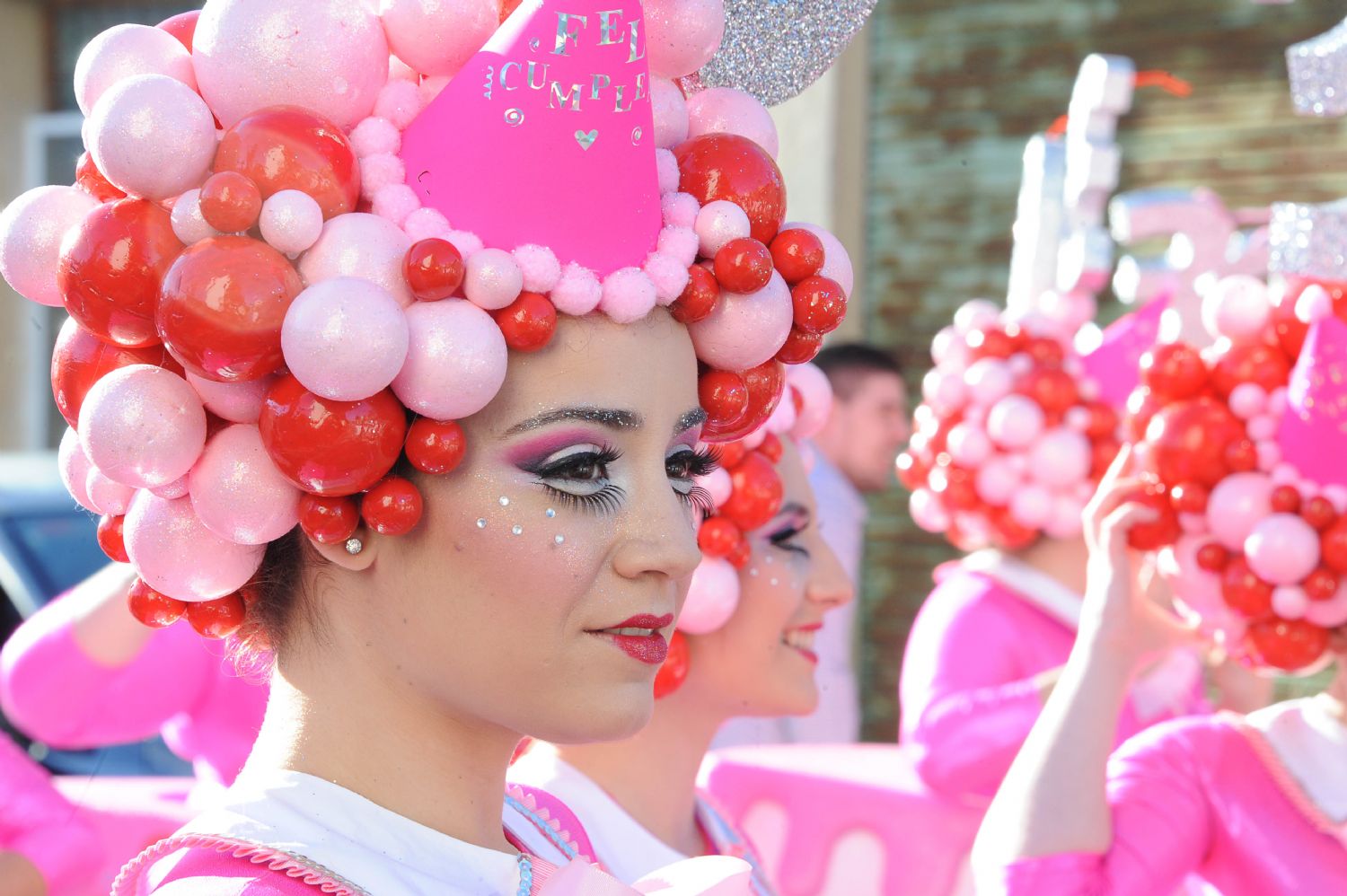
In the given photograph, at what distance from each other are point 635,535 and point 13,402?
6624mm

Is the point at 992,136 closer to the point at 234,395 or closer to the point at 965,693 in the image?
the point at 965,693

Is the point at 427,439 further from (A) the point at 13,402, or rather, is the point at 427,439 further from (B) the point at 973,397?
(A) the point at 13,402

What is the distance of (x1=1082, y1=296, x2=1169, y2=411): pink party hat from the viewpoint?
383 centimetres

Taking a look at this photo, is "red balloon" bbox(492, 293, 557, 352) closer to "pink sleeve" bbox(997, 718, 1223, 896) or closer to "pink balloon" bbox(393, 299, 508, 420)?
"pink balloon" bbox(393, 299, 508, 420)

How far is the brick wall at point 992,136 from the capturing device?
5953 millimetres

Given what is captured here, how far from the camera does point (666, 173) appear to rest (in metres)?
1.72

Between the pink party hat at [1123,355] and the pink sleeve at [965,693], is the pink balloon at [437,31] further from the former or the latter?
the pink party hat at [1123,355]

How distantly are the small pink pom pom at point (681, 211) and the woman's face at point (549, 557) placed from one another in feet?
0.45

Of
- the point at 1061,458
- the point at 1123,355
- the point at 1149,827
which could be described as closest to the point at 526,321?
the point at 1149,827

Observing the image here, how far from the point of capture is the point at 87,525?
4.44 m

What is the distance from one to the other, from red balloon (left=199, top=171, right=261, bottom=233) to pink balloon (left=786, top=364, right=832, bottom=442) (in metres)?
1.48

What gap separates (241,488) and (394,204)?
12.3 inches

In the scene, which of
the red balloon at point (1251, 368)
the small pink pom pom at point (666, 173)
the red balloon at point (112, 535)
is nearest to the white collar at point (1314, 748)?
the red balloon at point (1251, 368)

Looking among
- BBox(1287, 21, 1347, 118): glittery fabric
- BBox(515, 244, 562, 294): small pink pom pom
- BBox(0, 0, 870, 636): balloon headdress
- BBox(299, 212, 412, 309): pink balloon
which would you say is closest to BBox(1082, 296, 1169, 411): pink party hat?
BBox(1287, 21, 1347, 118): glittery fabric
